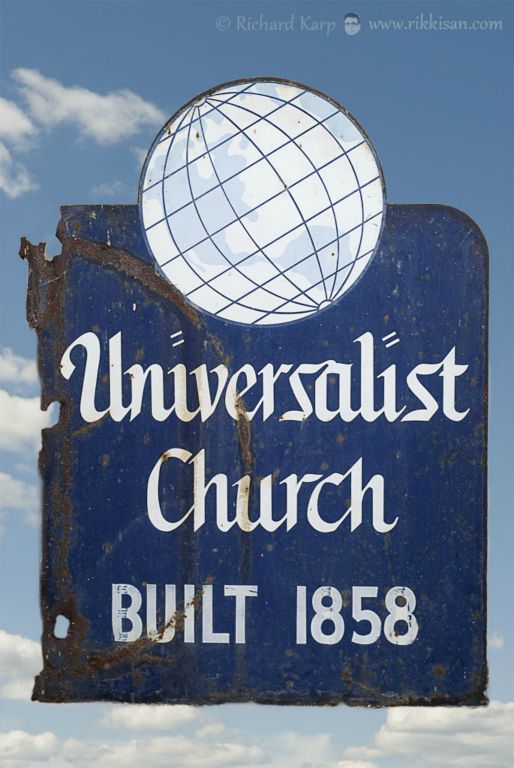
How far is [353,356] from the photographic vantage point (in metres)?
5.57

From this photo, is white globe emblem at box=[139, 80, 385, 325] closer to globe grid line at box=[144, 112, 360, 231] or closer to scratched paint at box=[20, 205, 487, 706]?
globe grid line at box=[144, 112, 360, 231]

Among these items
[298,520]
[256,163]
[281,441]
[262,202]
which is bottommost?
[298,520]

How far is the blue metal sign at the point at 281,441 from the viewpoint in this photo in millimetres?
5562

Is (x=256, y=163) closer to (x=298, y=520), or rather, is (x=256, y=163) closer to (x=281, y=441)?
(x=281, y=441)

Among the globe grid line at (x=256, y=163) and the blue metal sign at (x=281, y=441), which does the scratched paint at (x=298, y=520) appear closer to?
the blue metal sign at (x=281, y=441)

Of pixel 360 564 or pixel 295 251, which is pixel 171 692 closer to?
pixel 360 564

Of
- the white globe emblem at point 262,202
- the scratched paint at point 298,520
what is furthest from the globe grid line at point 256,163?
the scratched paint at point 298,520

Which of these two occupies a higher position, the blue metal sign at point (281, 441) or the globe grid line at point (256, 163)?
the globe grid line at point (256, 163)

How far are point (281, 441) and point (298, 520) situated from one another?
37cm

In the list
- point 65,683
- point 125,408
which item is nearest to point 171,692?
point 65,683

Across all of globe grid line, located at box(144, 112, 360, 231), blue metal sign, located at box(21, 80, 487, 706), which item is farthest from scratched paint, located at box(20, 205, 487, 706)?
globe grid line, located at box(144, 112, 360, 231)

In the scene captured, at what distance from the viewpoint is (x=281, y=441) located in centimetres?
557

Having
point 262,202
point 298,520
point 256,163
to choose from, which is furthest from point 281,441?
point 256,163

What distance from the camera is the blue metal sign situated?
556 centimetres
